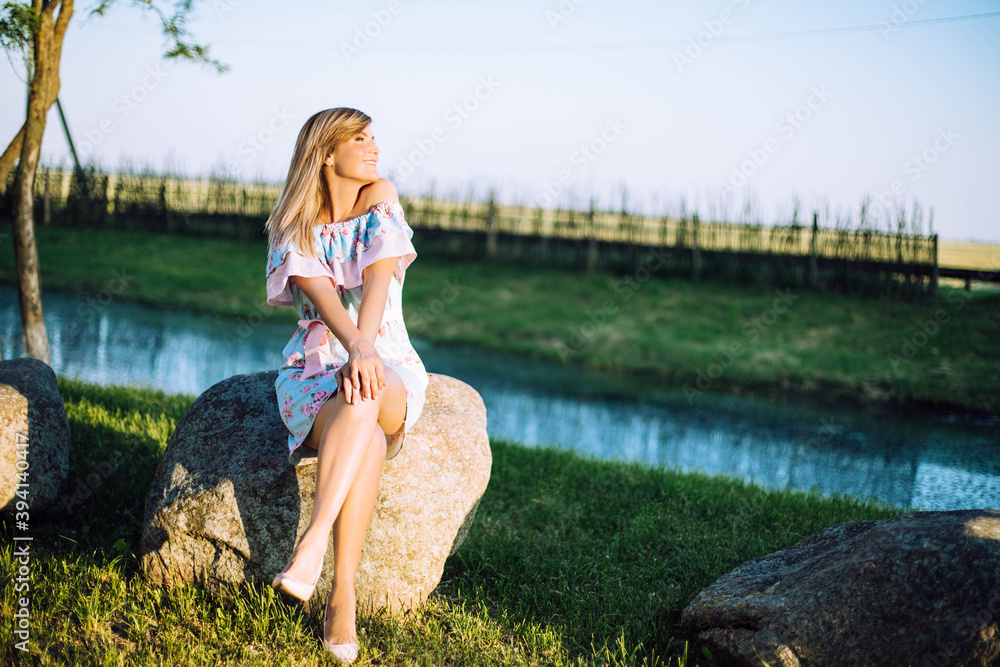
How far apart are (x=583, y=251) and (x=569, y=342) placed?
3900 mm

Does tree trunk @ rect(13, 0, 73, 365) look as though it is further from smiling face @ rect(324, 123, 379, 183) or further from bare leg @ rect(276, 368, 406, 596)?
bare leg @ rect(276, 368, 406, 596)

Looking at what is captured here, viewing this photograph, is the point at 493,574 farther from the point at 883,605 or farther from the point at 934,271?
the point at 934,271

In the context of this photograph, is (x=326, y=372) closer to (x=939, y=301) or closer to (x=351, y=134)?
(x=351, y=134)

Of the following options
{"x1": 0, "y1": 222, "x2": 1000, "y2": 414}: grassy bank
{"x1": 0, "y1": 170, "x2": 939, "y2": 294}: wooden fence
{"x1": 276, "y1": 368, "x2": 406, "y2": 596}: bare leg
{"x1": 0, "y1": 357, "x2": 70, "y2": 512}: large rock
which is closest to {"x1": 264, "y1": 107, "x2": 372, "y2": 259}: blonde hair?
{"x1": 276, "y1": 368, "x2": 406, "y2": 596}: bare leg

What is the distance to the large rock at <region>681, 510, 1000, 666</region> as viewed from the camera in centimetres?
214

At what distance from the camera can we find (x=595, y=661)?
101 inches

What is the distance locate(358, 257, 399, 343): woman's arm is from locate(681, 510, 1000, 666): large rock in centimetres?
158

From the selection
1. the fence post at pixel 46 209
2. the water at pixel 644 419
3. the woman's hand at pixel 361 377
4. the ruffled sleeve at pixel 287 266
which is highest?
the fence post at pixel 46 209

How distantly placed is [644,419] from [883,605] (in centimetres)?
559

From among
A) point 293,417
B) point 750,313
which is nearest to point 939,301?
point 750,313

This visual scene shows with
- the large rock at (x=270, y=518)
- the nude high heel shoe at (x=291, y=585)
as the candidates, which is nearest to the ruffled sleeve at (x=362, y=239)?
the large rock at (x=270, y=518)

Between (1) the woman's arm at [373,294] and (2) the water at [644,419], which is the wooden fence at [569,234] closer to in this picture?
(2) the water at [644,419]

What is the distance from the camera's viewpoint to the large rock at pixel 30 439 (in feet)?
10.5

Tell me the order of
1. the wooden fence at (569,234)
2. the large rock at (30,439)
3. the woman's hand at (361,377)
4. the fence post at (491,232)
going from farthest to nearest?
the fence post at (491,232) < the wooden fence at (569,234) < the large rock at (30,439) < the woman's hand at (361,377)
